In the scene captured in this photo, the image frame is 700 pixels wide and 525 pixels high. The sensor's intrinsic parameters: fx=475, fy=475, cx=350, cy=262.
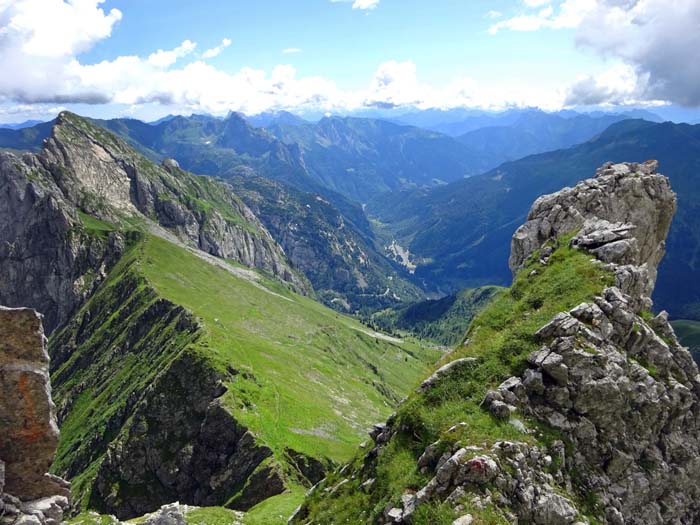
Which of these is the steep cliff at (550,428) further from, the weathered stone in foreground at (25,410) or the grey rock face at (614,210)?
the grey rock face at (614,210)

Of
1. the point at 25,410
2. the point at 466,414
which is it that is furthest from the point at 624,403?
the point at 25,410

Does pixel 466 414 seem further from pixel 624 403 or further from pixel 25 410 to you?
pixel 25 410

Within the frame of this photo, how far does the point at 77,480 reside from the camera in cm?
15288

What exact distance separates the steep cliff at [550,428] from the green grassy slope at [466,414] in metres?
0.09

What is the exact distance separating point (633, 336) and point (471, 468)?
1804cm

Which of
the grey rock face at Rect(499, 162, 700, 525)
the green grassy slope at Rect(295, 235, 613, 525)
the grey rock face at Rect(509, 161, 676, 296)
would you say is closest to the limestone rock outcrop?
the green grassy slope at Rect(295, 235, 613, 525)

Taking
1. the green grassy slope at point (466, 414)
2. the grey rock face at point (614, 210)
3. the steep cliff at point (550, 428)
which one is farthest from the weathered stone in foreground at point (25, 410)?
the grey rock face at point (614, 210)

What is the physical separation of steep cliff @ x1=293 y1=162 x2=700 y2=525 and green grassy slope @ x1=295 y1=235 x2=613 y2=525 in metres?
0.09

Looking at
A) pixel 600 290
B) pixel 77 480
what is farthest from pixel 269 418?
pixel 600 290

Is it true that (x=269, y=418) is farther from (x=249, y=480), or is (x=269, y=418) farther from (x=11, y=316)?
(x=11, y=316)

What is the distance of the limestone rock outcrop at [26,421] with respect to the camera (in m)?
32.7

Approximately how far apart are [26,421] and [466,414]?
30.1m

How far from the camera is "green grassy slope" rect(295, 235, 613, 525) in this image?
28.3 metres

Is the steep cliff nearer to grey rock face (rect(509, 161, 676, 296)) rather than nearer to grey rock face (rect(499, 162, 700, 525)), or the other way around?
grey rock face (rect(499, 162, 700, 525))
